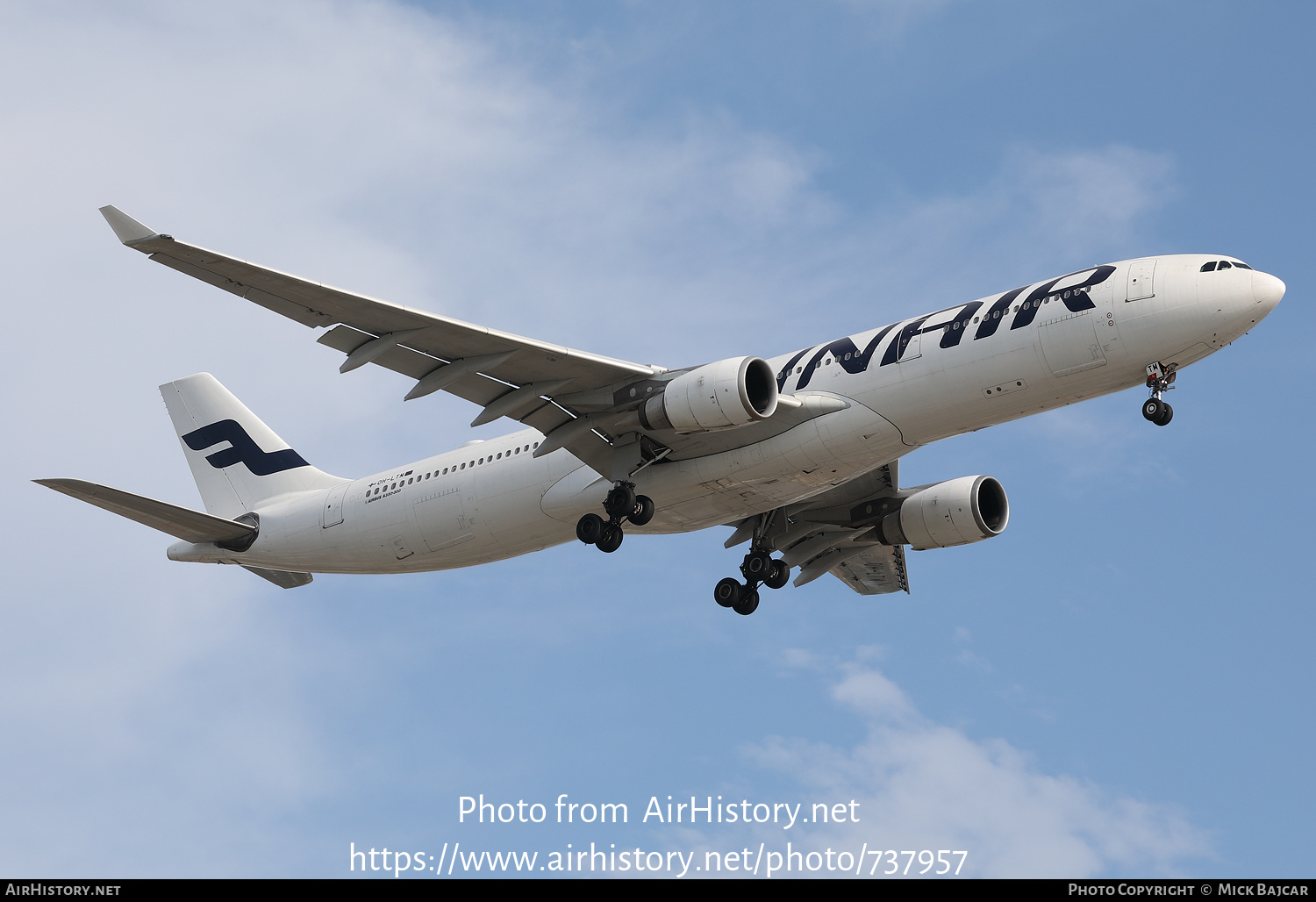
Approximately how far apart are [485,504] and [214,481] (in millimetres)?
10453

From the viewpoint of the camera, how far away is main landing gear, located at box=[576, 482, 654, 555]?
2783cm

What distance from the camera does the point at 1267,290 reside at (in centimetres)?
2431

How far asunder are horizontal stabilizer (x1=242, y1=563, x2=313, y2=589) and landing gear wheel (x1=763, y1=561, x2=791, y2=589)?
11.7m

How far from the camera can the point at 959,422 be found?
26.2 metres

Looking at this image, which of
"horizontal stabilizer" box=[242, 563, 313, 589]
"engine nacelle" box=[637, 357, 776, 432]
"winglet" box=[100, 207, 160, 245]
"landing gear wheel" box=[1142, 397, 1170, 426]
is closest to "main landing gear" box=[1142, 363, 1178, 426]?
"landing gear wheel" box=[1142, 397, 1170, 426]

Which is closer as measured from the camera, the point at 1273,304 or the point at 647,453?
the point at 1273,304

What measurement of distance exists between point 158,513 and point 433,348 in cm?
950

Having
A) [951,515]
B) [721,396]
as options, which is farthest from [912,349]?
[951,515]

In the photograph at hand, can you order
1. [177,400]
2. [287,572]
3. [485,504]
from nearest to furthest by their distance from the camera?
[485,504]
[287,572]
[177,400]

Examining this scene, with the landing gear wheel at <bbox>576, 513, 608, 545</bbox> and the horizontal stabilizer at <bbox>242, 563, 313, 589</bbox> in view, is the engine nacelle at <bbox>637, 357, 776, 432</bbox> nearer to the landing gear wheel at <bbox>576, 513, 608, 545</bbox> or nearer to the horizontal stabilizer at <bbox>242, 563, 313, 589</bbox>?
the landing gear wheel at <bbox>576, 513, 608, 545</bbox>
